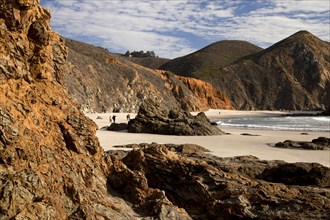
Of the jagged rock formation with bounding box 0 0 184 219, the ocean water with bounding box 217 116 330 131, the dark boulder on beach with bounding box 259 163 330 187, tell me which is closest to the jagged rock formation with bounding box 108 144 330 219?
the jagged rock formation with bounding box 0 0 184 219

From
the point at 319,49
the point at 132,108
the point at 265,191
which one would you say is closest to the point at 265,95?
the point at 319,49

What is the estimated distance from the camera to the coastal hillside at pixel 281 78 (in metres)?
135

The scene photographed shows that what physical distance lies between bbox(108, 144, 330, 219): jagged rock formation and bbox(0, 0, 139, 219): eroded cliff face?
0.66 m

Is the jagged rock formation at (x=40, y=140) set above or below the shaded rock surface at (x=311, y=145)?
above

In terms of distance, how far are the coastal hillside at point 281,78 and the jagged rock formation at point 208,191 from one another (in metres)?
120

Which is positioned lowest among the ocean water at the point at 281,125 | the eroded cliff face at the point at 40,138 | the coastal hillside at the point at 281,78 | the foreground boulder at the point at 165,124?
the ocean water at the point at 281,125

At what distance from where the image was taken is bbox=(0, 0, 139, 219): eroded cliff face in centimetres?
508

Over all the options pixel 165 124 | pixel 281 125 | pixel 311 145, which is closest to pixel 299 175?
pixel 311 145

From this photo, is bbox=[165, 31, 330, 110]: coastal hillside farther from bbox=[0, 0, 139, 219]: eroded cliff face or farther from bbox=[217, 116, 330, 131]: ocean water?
bbox=[0, 0, 139, 219]: eroded cliff face

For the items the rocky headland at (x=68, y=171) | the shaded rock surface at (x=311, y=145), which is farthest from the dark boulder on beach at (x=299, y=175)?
the shaded rock surface at (x=311, y=145)

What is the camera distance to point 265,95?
138875mm

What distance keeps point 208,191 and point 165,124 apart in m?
21.9

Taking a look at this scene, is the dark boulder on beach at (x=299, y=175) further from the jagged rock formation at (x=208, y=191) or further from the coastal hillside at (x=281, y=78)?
the coastal hillside at (x=281, y=78)

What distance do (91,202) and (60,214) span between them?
0.71 meters
